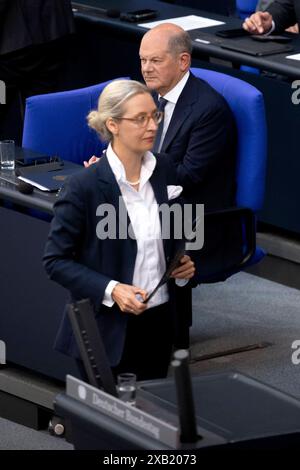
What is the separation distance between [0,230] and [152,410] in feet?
7.21

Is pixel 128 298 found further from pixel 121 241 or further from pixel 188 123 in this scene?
pixel 188 123

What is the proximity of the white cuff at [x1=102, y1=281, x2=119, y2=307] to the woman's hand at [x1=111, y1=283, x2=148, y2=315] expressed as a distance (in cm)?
1

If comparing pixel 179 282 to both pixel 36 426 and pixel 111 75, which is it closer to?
pixel 36 426

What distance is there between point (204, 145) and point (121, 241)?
1424 mm

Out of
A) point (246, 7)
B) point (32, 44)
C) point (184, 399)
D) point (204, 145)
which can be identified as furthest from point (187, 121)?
point (246, 7)

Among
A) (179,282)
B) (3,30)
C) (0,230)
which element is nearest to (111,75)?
(3,30)

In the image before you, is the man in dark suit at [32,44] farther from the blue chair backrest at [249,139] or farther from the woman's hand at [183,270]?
the woman's hand at [183,270]

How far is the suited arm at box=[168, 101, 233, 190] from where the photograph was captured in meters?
5.27

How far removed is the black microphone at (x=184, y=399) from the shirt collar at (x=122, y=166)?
4.43 ft

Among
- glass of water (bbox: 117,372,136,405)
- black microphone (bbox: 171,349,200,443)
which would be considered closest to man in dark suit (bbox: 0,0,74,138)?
glass of water (bbox: 117,372,136,405)

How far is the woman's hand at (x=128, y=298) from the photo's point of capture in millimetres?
3832

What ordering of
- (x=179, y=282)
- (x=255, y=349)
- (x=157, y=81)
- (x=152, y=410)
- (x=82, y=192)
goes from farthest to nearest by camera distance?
(x=255, y=349) → (x=157, y=81) → (x=179, y=282) → (x=82, y=192) → (x=152, y=410)

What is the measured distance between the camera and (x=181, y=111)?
17.4 ft
